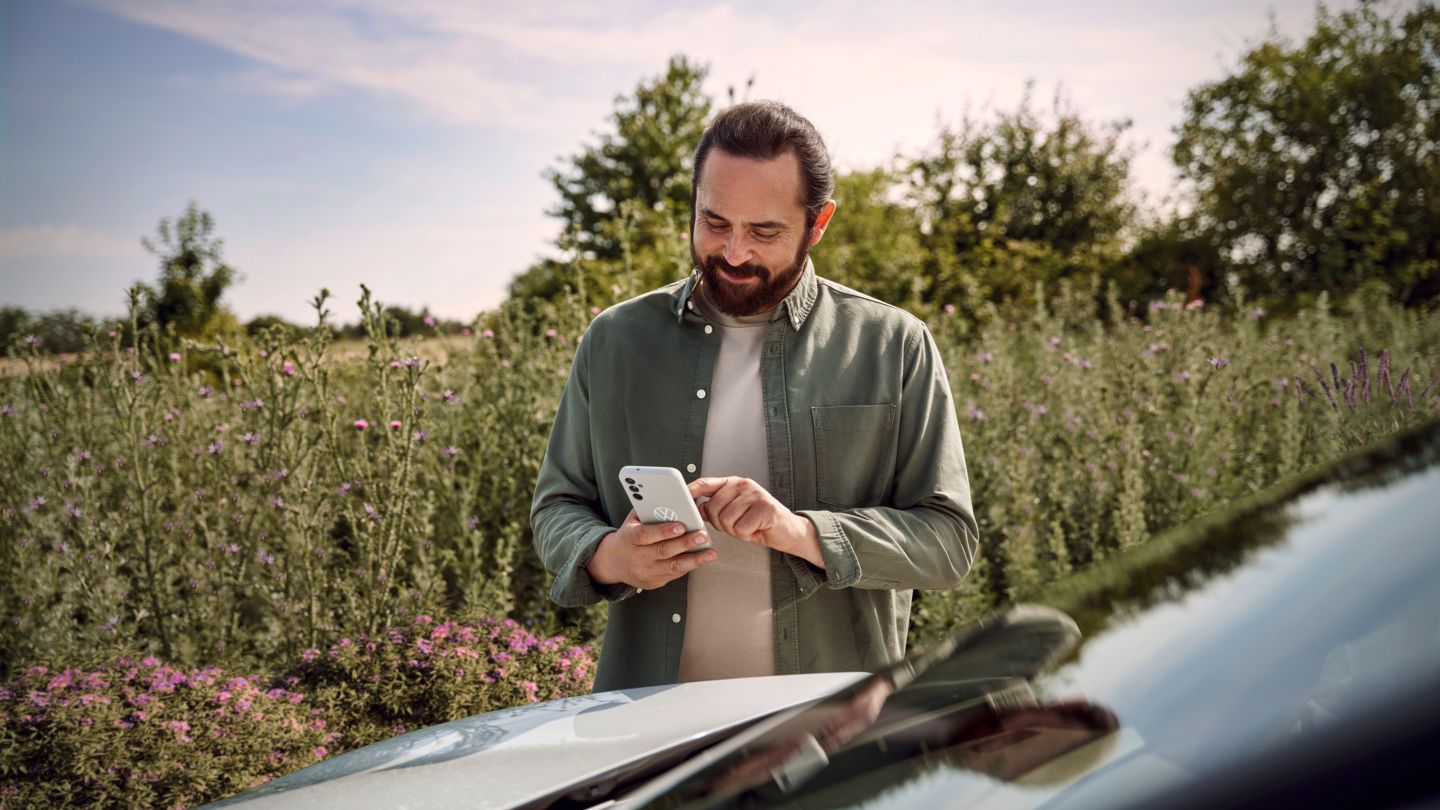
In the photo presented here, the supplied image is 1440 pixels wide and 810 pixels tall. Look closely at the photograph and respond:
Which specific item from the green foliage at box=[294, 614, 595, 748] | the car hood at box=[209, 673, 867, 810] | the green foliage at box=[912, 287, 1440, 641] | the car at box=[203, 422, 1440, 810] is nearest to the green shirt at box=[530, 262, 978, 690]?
the car hood at box=[209, 673, 867, 810]

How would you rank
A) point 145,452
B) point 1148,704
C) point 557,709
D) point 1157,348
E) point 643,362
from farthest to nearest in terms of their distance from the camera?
point 1157,348 < point 145,452 < point 643,362 < point 557,709 < point 1148,704

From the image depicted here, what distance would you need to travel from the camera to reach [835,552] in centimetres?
171

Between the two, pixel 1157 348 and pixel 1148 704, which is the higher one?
pixel 1157 348

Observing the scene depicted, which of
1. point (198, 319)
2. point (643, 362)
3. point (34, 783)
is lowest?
point (34, 783)

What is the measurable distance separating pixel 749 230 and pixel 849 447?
0.46 meters

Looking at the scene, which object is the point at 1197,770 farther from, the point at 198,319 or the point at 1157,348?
the point at 198,319

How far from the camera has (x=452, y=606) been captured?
4344 millimetres

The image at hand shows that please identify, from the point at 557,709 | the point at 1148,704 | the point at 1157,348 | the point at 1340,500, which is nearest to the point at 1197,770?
the point at 1148,704

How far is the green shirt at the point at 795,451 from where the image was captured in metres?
1.90

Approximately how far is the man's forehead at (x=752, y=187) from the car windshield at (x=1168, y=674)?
1089 millimetres

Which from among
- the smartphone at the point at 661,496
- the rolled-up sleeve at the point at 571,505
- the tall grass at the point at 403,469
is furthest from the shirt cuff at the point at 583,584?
the tall grass at the point at 403,469

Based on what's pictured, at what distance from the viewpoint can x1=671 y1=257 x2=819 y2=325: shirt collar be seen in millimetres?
2021

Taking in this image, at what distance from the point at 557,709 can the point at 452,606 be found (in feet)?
9.73

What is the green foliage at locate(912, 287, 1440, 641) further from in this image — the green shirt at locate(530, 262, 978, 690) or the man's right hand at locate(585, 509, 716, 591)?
the man's right hand at locate(585, 509, 716, 591)
